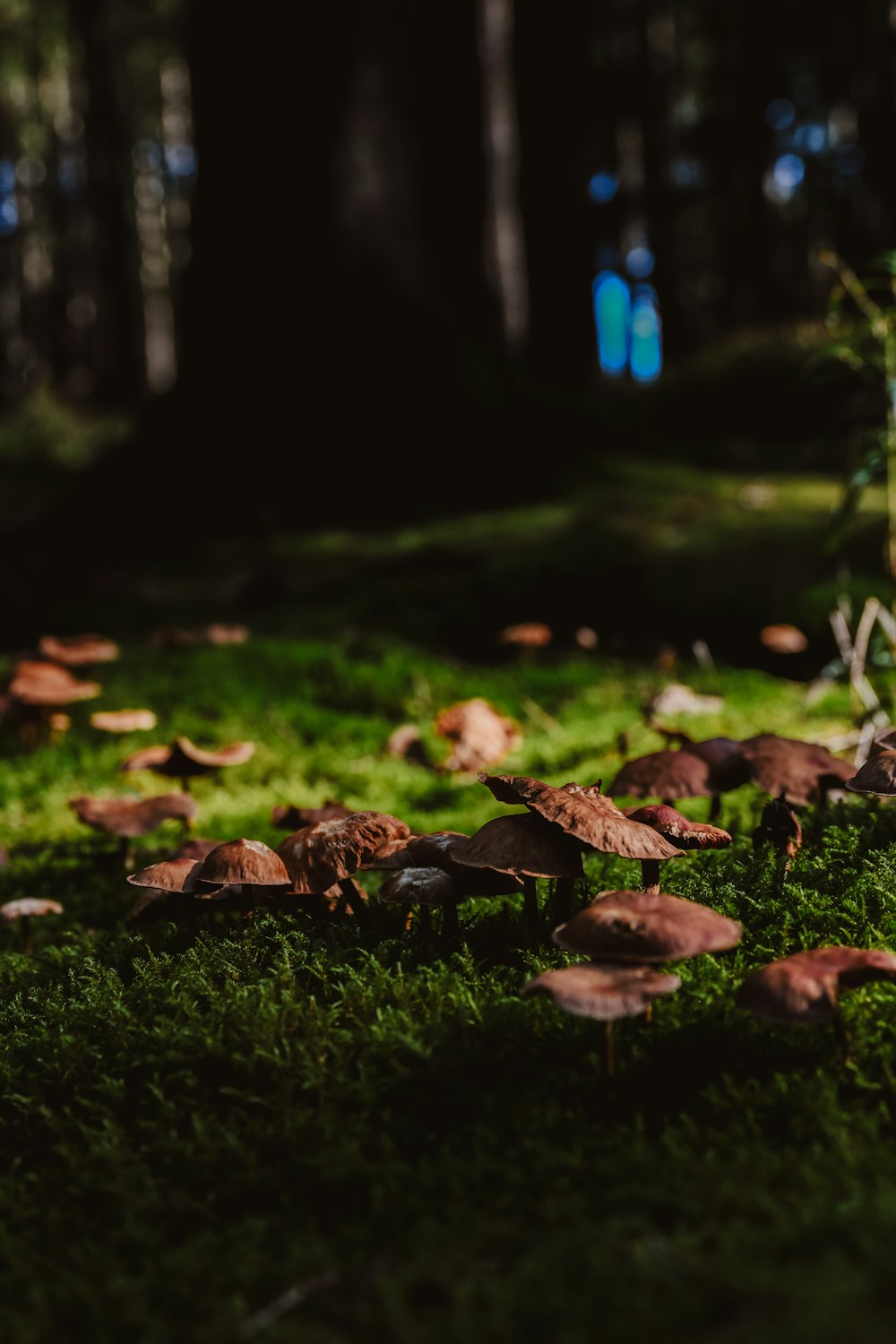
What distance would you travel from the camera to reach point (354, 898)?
8.67 ft

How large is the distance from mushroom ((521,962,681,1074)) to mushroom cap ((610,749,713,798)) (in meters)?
0.93

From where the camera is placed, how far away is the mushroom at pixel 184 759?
3.83 metres

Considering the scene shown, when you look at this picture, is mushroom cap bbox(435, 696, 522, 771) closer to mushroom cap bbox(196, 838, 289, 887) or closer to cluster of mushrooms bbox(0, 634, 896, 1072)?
cluster of mushrooms bbox(0, 634, 896, 1072)

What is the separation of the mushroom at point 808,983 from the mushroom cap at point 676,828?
22.6 inches

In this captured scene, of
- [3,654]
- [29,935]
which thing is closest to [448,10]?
[3,654]

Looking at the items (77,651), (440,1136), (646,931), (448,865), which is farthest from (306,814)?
(77,651)

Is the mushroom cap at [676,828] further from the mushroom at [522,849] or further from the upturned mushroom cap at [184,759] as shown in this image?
the upturned mushroom cap at [184,759]

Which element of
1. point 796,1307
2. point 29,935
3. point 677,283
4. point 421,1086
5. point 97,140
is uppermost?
point 97,140

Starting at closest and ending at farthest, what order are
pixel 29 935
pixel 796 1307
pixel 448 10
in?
pixel 796 1307 → pixel 29 935 → pixel 448 10

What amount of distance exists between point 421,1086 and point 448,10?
15.3m

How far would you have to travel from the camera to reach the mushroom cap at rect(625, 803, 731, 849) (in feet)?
8.10

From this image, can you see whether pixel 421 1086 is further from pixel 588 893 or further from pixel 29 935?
pixel 29 935

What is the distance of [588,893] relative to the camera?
2.69m

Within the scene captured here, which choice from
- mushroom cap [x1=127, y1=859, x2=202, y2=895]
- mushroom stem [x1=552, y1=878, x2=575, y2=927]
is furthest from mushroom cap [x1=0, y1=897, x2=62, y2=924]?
mushroom stem [x1=552, y1=878, x2=575, y2=927]
